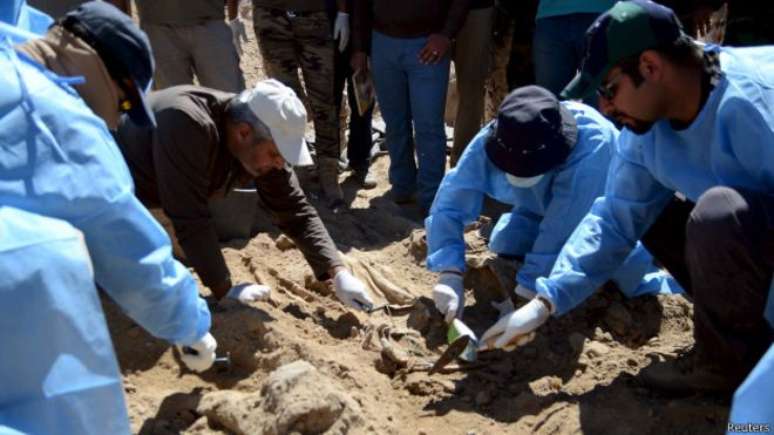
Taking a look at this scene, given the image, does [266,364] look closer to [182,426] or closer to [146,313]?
[182,426]

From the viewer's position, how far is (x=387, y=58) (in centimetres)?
542

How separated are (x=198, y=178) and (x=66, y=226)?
1421 mm

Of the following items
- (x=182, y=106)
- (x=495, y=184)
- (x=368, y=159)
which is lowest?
(x=368, y=159)

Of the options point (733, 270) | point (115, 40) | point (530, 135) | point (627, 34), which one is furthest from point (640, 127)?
point (115, 40)

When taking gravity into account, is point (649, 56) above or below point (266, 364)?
above

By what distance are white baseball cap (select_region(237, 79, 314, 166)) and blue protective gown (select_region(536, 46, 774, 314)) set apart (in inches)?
42.1

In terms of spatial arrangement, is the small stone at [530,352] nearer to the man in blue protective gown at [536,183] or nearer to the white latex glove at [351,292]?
the man in blue protective gown at [536,183]

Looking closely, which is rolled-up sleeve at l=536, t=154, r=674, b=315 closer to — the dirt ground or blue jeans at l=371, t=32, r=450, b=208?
the dirt ground

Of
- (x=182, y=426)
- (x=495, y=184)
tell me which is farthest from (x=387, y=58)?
(x=182, y=426)

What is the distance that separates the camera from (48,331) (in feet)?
7.56

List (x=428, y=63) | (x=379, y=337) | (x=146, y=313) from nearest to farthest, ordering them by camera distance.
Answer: (x=146, y=313) < (x=379, y=337) < (x=428, y=63)

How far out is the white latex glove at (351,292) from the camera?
4.04m

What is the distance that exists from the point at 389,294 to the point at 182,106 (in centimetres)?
132

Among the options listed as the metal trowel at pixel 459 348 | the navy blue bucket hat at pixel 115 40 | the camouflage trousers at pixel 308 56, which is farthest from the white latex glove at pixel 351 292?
the camouflage trousers at pixel 308 56
